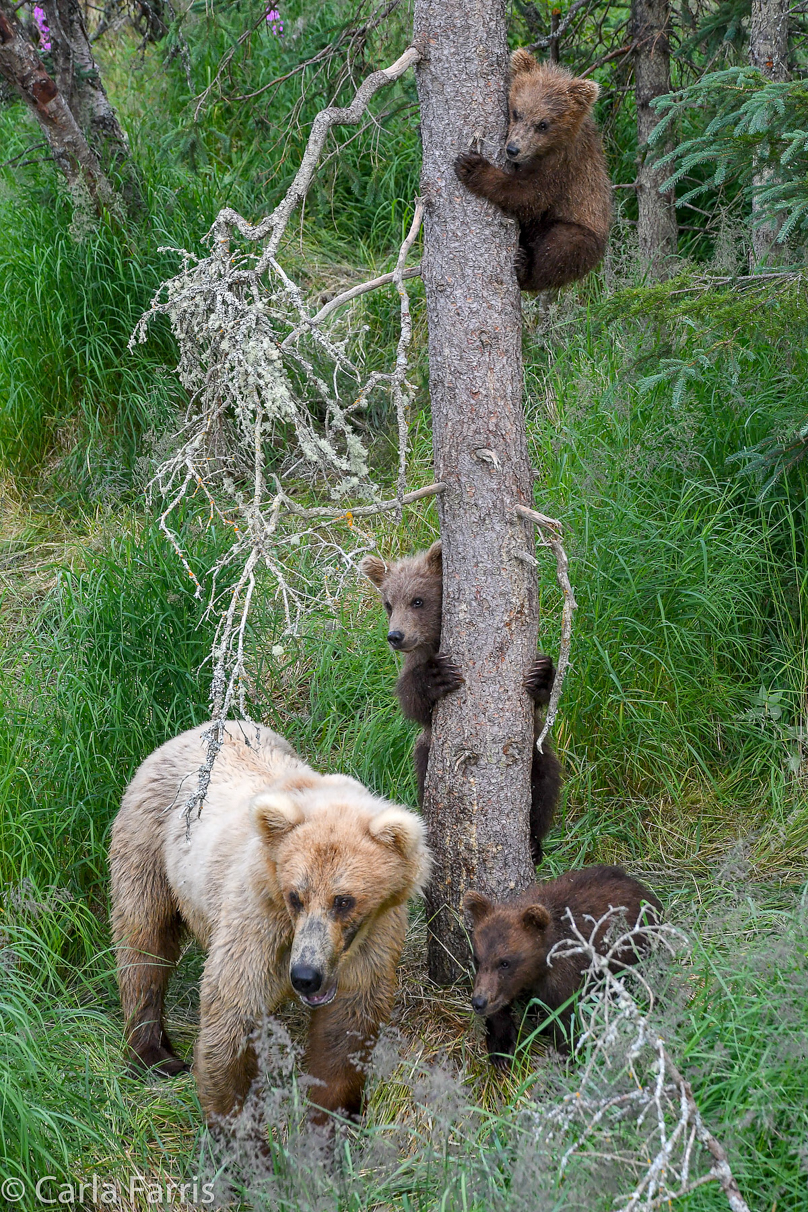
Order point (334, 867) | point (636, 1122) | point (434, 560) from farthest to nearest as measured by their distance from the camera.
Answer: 1. point (434, 560)
2. point (334, 867)
3. point (636, 1122)

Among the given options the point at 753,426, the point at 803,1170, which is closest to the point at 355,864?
the point at 803,1170

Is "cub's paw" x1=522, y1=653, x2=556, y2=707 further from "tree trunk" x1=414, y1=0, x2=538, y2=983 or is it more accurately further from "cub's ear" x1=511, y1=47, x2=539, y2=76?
"cub's ear" x1=511, y1=47, x2=539, y2=76

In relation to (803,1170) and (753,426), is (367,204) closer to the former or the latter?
(753,426)

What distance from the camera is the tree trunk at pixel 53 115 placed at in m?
6.77

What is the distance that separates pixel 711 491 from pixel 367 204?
168 inches

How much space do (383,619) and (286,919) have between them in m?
2.50

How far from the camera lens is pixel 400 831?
324 cm

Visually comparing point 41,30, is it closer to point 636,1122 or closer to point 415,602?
point 415,602

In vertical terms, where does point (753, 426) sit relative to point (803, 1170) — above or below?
above

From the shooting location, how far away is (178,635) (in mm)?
5039

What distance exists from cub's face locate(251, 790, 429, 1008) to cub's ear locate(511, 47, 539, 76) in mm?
3053

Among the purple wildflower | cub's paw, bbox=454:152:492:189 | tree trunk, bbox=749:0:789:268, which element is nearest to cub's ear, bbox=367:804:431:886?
cub's paw, bbox=454:152:492:189

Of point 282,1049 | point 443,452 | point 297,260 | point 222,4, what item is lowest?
point 282,1049

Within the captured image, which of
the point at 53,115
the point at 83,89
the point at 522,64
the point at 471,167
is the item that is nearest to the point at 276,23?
the point at 83,89
